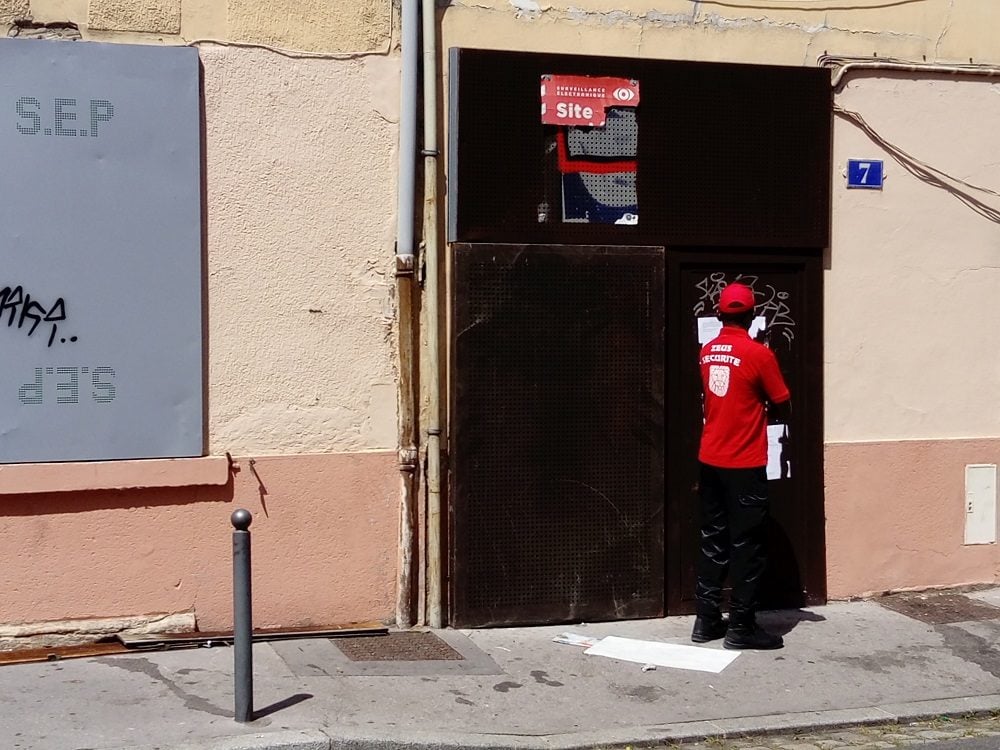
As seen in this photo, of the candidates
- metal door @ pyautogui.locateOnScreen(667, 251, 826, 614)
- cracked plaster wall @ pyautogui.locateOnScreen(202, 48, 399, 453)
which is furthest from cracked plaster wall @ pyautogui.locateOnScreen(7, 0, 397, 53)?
metal door @ pyautogui.locateOnScreen(667, 251, 826, 614)

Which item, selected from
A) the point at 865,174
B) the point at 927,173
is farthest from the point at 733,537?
the point at 927,173

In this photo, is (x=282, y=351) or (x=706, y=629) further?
(x=706, y=629)

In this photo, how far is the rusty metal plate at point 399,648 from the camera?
23.5ft

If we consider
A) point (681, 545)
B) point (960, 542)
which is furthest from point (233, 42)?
point (960, 542)

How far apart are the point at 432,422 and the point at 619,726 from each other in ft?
7.35

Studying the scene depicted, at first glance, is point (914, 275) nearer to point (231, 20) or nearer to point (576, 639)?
point (576, 639)

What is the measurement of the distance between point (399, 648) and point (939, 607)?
3562 millimetres

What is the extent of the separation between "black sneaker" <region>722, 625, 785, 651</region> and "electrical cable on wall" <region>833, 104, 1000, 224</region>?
3225 millimetres

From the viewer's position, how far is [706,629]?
7691 millimetres

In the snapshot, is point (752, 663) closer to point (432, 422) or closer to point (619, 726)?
point (619, 726)

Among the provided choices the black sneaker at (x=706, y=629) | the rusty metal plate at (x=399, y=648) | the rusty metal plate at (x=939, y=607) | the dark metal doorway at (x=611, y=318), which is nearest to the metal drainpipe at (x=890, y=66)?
the dark metal doorway at (x=611, y=318)

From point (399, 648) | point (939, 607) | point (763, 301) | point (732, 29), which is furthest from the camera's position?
point (939, 607)

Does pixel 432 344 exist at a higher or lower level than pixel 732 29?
lower

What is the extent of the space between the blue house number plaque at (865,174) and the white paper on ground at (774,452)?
5.36 ft
